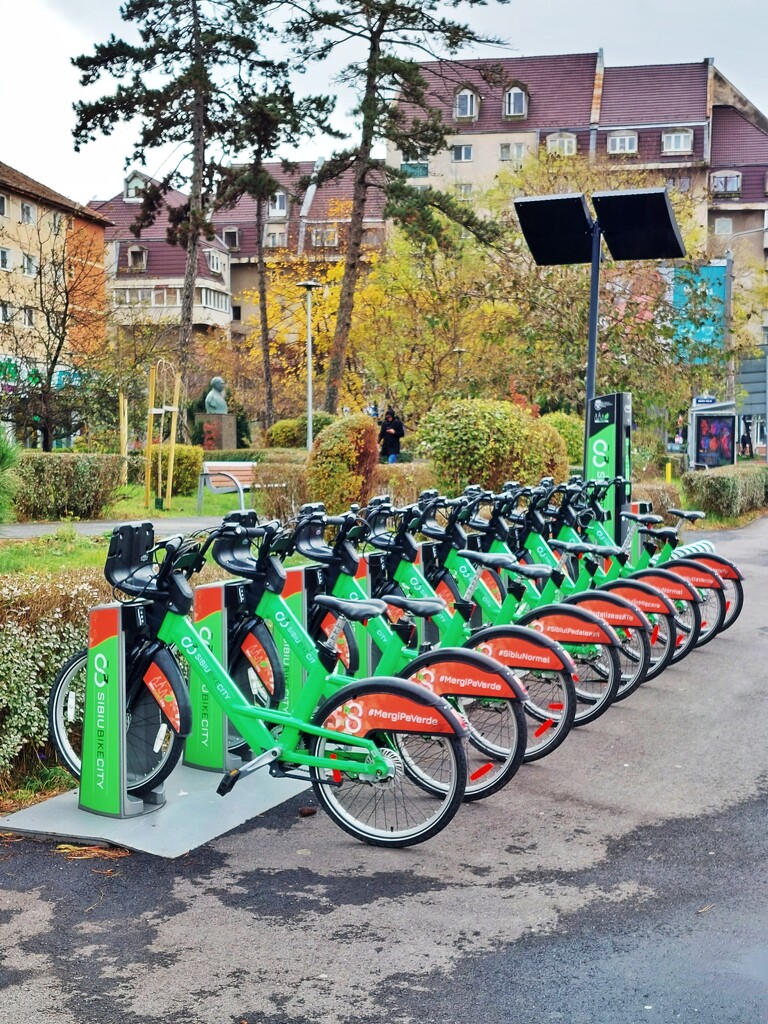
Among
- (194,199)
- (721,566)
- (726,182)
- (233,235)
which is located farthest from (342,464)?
(233,235)

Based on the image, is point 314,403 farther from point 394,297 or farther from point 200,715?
point 200,715

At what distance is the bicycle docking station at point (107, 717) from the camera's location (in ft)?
17.0

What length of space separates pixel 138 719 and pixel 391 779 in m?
1.09

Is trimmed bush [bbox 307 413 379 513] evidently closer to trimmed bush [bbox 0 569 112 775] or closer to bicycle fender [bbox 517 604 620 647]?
bicycle fender [bbox 517 604 620 647]

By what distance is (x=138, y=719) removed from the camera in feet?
17.5

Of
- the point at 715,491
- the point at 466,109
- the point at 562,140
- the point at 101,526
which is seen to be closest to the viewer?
the point at 101,526

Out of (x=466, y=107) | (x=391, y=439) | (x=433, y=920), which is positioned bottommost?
(x=433, y=920)

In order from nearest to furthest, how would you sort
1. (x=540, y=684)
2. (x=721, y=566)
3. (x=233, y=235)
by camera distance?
1. (x=540, y=684)
2. (x=721, y=566)
3. (x=233, y=235)

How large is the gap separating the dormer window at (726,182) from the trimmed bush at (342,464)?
6955 cm

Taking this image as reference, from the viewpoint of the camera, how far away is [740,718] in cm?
748

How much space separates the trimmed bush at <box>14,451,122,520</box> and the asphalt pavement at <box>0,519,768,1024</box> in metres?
12.1

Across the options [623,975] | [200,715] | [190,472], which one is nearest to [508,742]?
[200,715]

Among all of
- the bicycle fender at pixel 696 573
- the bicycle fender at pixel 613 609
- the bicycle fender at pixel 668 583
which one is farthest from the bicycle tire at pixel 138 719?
the bicycle fender at pixel 696 573

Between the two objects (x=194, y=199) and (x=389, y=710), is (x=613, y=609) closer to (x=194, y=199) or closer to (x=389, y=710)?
(x=389, y=710)
